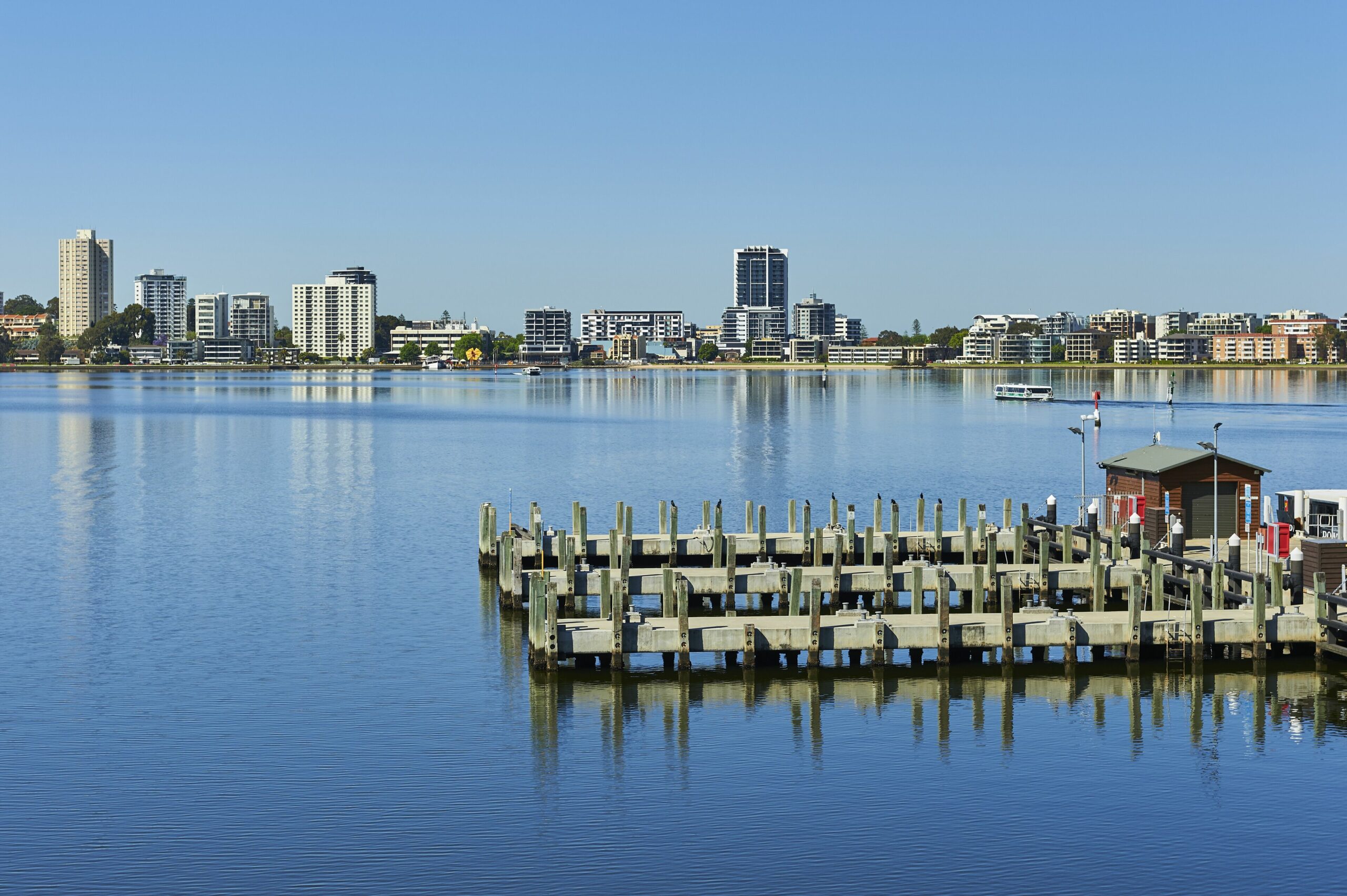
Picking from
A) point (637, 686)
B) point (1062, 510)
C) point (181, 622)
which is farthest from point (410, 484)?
point (637, 686)

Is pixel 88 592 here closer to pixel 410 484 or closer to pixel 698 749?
pixel 698 749

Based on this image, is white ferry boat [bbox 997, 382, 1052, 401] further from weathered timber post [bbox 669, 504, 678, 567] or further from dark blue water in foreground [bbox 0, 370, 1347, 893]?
weathered timber post [bbox 669, 504, 678, 567]

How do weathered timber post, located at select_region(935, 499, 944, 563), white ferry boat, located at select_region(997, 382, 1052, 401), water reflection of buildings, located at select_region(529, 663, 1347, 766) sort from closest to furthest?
water reflection of buildings, located at select_region(529, 663, 1347, 766) < weathered timber post, located at select_region(935, 499, 944, 563) < white ferry boat, located at select_region(997, 382, 1052, 401)

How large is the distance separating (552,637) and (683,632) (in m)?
2.95

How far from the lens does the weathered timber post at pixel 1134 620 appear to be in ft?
113

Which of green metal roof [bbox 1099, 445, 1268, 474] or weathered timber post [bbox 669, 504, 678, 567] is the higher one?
green metal roof [bbox 1099, 445, 1268, 474]

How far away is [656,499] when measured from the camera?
70.9 m

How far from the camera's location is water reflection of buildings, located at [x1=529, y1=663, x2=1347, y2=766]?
99.8 feet

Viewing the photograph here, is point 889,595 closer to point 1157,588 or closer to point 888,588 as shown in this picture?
point 888,588

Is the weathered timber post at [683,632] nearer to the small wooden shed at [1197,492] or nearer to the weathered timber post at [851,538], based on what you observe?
the weathered timber post at [851,538]

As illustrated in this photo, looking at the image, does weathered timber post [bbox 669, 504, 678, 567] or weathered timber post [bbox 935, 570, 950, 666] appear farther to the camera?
weathered timber post [bbox 669, 504, 678, 567]

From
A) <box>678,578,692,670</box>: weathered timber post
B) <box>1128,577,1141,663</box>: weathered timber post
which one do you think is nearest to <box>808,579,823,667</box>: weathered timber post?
<box>678,578,692,670</box>: weathered timber post

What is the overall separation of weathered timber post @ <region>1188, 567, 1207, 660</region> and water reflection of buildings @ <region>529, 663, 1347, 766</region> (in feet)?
2.01

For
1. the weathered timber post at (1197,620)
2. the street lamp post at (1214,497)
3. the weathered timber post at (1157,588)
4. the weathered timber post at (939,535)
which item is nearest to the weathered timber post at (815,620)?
the weathered timber post at (1197,620)
